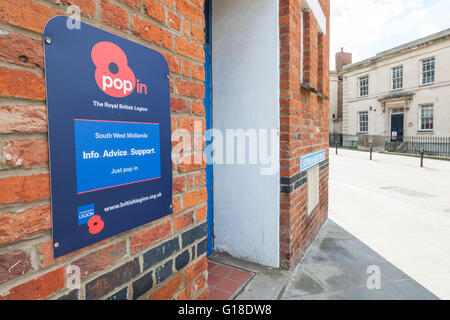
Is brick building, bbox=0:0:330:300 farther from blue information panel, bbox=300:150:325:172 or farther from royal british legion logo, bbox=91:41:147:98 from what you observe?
blue information panel, bbox=300:150:325:172

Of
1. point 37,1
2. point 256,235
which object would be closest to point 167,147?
point 37,1

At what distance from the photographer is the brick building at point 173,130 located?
0.77m

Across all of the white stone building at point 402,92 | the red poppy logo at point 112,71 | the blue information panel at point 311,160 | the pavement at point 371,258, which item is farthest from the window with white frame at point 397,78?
the red poppy logo at point 112,71

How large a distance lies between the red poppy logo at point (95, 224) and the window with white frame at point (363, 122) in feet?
92.1

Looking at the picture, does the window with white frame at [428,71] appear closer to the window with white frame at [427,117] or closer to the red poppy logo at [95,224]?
the window with white frame at [427,117]

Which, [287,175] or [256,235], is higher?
[287,175]

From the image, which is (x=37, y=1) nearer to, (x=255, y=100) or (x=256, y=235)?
(x=255, y=100)

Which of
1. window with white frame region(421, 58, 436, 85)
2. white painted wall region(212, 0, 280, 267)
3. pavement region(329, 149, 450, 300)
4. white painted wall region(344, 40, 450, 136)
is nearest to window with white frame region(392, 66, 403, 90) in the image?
white painted wall region(344, 40, 450, 136)

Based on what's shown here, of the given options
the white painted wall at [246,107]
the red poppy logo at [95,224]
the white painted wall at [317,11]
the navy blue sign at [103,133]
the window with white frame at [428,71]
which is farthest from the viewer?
the window with white frame at [428,71]

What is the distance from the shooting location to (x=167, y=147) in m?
1.29

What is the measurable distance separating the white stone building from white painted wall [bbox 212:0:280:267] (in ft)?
68.3

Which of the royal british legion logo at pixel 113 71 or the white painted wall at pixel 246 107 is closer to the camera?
the royal british legion logo at pixel 113 71

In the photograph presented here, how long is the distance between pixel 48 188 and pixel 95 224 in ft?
0.72
